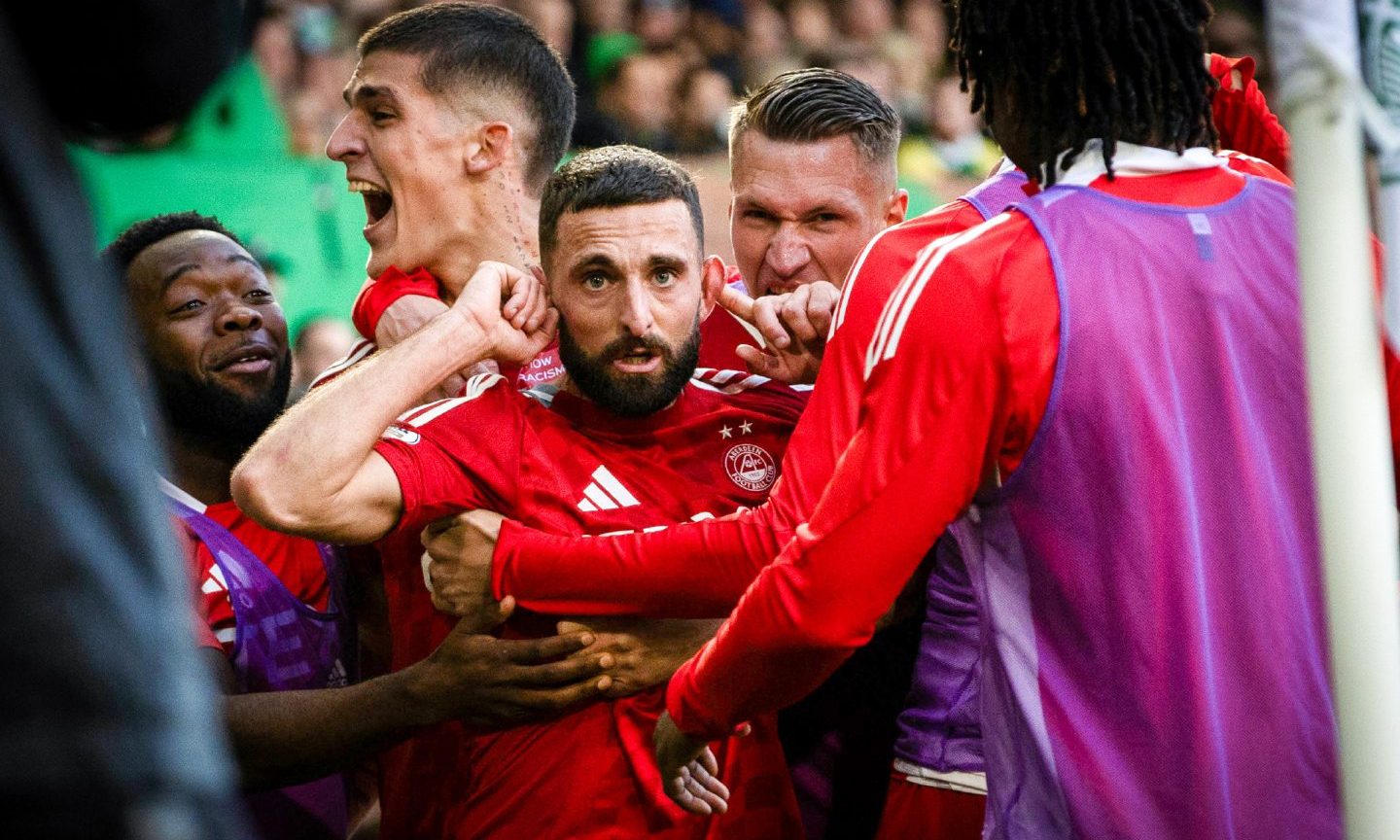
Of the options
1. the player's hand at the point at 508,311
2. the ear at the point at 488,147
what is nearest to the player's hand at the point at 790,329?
the player's hand at the point at 508,311

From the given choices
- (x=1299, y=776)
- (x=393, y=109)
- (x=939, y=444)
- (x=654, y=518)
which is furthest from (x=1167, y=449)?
(x=393, y=109)

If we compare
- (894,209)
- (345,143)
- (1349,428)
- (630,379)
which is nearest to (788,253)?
(894,209)

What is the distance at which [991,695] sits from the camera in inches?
87.0

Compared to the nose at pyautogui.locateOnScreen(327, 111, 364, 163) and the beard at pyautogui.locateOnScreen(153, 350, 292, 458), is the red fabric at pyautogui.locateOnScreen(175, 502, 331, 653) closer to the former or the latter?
the beard at pyautogui.locateOnScreen(153, 350, 292, 458)

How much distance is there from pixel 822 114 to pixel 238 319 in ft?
4.96

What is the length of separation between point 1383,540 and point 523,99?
2.94 metres

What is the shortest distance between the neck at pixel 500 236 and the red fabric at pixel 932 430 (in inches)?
72.9

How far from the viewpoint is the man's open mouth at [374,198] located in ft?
12.2

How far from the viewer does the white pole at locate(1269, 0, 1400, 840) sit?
1416mm

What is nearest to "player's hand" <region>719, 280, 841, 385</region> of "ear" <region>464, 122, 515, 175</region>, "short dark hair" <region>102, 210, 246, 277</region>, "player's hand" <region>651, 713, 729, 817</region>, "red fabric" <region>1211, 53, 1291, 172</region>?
"player's hand" <region>651, 713, 729, 817</region>

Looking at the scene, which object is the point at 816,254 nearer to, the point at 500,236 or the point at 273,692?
the point at 500,236

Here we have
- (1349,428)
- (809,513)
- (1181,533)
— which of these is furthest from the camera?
(809,513)

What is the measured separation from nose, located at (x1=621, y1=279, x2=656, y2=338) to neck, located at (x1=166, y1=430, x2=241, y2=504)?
1244 millimetres

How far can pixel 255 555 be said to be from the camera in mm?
3320
